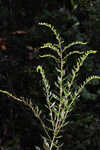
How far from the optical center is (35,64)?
1302 millimetres

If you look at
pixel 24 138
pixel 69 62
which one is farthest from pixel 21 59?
pixel 69 62

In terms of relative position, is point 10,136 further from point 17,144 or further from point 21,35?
point 21,35

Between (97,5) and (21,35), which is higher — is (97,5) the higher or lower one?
the higher one

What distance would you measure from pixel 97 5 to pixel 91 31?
0.86ft

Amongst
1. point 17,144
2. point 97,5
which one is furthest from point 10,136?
point 97,5

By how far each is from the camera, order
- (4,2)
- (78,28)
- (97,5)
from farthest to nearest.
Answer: (4,2) < (78,28) < (97,5)

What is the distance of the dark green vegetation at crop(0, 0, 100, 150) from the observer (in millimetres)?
1326

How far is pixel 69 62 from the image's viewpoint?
948 millimetres

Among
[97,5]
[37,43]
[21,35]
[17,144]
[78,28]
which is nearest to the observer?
[97,5]

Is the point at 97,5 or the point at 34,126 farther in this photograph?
the point at 34,126

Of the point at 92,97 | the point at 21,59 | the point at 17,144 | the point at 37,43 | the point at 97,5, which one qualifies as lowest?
the point at 17,144

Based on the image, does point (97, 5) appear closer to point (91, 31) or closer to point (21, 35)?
point (91, 31)

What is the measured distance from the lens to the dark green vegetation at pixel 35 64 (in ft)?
4.35

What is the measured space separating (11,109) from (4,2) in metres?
1.10
